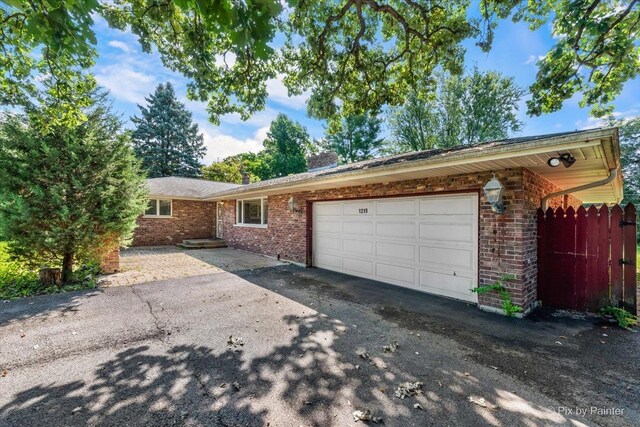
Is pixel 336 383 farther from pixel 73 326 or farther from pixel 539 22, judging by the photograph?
pixel 539 22

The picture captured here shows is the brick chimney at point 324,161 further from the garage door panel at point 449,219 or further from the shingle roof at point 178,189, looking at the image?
the garage door panel at point 449,219

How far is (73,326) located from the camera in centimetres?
401

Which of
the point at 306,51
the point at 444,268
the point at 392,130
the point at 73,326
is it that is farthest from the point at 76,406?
the point at 392,130

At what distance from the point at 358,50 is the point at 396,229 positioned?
434 centimetres

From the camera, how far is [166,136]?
30203mm

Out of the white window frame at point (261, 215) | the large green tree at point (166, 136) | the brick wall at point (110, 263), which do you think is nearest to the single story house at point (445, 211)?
the white window frame at point (261, 215)

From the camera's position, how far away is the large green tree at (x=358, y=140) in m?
27.5

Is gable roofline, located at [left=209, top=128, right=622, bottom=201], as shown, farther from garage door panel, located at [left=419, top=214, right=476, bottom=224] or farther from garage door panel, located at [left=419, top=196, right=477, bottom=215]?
garage door panel, located at [left=419, top=214, right=476, bottom=224]

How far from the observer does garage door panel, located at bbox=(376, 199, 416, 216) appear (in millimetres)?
6234

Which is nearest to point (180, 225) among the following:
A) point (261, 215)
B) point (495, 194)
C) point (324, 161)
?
point (261, 215)

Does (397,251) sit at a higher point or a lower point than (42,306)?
higher

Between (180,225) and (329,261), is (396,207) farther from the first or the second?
(180,225)

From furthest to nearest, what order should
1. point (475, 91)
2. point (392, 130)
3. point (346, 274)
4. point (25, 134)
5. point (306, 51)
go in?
1. point (392, 130)
2. point (475, 91)
3. point (346, 274)
4. point (306, 51)
5. point (25, 134)

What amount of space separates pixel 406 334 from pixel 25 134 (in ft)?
27.6
